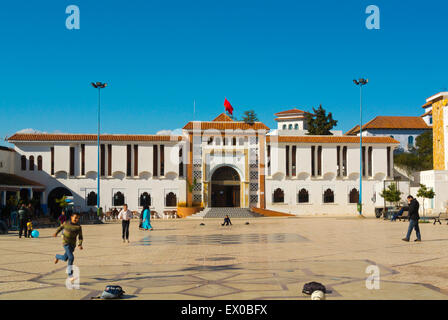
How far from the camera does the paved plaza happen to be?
8320 mm

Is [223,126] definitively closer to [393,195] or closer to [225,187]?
[225,187]

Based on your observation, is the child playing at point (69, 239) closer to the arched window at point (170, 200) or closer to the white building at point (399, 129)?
the arched window at point (170, 200)

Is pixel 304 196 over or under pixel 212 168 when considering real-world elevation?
under

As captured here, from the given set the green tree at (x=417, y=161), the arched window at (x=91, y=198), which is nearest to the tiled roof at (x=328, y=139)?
the green tree at (x=417, y=161)

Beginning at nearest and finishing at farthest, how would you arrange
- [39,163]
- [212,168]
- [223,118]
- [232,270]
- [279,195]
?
[232,270] → [39,163] → [212,168] → [279,195] → [223,118]

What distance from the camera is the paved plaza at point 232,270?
8320 mm

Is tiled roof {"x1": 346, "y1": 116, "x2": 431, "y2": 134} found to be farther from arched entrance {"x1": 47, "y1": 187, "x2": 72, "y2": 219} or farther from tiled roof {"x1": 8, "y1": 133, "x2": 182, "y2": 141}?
arched entrance {"x1": 47, "y1": 187, "x2": 72, "y2": 219}

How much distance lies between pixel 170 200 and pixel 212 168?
5180mm

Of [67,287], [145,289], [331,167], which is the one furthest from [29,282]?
[331,167]

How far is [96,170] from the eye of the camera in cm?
4734

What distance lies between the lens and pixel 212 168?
48.9 m

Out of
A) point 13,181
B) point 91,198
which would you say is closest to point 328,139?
point 91,198

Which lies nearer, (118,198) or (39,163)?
(39,163)
